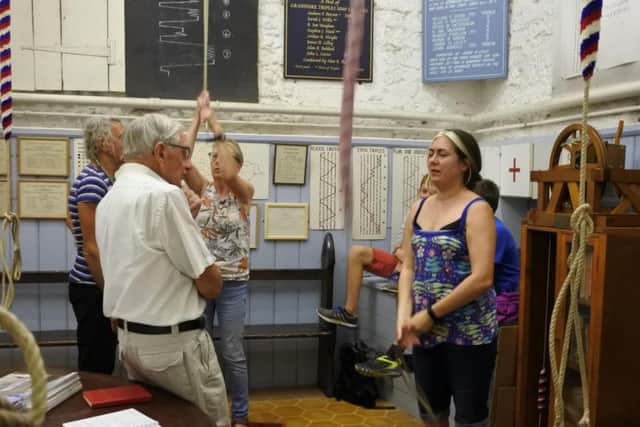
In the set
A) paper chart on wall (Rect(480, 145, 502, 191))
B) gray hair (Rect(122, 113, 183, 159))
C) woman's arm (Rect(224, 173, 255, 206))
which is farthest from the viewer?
paper chart on wall (Rect(480, 145, 502, 191))

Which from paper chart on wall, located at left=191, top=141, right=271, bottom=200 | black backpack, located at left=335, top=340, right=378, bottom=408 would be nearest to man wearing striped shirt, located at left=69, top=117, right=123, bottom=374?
paper chart on wall, located at left=191, top=141, right=271, bottom=200

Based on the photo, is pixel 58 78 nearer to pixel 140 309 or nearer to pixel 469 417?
pixel 140 309

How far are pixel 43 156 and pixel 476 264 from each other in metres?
2.85

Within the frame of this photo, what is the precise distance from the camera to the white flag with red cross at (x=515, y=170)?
3.38m

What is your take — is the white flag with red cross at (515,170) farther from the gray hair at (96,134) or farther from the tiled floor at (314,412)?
the gray hair at (96,134)

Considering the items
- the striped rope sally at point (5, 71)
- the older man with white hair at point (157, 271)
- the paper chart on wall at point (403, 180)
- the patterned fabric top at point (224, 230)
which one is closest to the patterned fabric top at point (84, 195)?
the striped rope sally at point (5, 71)

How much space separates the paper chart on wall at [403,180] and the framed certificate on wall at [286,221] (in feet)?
2.14

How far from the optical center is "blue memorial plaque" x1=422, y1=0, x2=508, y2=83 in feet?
12.9

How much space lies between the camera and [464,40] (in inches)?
160

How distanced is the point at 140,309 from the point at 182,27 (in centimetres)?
265

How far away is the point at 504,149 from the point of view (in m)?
3.63

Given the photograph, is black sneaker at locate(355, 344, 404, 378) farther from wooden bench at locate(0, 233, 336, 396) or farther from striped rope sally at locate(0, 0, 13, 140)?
striped rope sally at locate(0, 0, 13, 140)

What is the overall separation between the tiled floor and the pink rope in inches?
116

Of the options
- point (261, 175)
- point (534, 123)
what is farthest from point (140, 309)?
point (534, 123)
